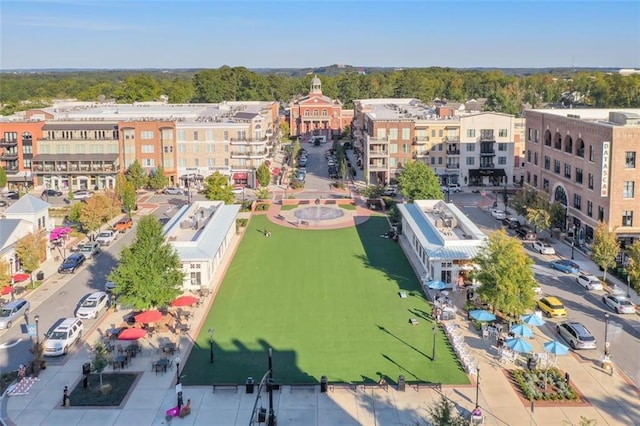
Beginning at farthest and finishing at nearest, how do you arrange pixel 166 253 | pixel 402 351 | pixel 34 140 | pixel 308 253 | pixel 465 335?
pixel 34 140, pixel 308 253, pixel 166 253, pixel 465 335, pixel 402 351

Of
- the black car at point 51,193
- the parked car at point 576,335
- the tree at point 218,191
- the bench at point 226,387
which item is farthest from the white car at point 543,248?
the black car at point 51,193

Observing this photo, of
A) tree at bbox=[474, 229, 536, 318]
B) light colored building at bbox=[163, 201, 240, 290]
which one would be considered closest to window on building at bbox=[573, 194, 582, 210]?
tree at bbox=[474, 229, 536, 318]

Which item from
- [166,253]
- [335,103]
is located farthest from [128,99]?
[166,253]

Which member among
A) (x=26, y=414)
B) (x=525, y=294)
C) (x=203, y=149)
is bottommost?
(x=26, y=414)

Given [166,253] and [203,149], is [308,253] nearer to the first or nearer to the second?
[166,253]

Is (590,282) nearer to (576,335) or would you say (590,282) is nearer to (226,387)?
(576,335)

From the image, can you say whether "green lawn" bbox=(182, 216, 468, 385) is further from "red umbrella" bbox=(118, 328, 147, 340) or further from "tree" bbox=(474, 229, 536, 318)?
"tree" bbox=(474, 229, 536, 318)
